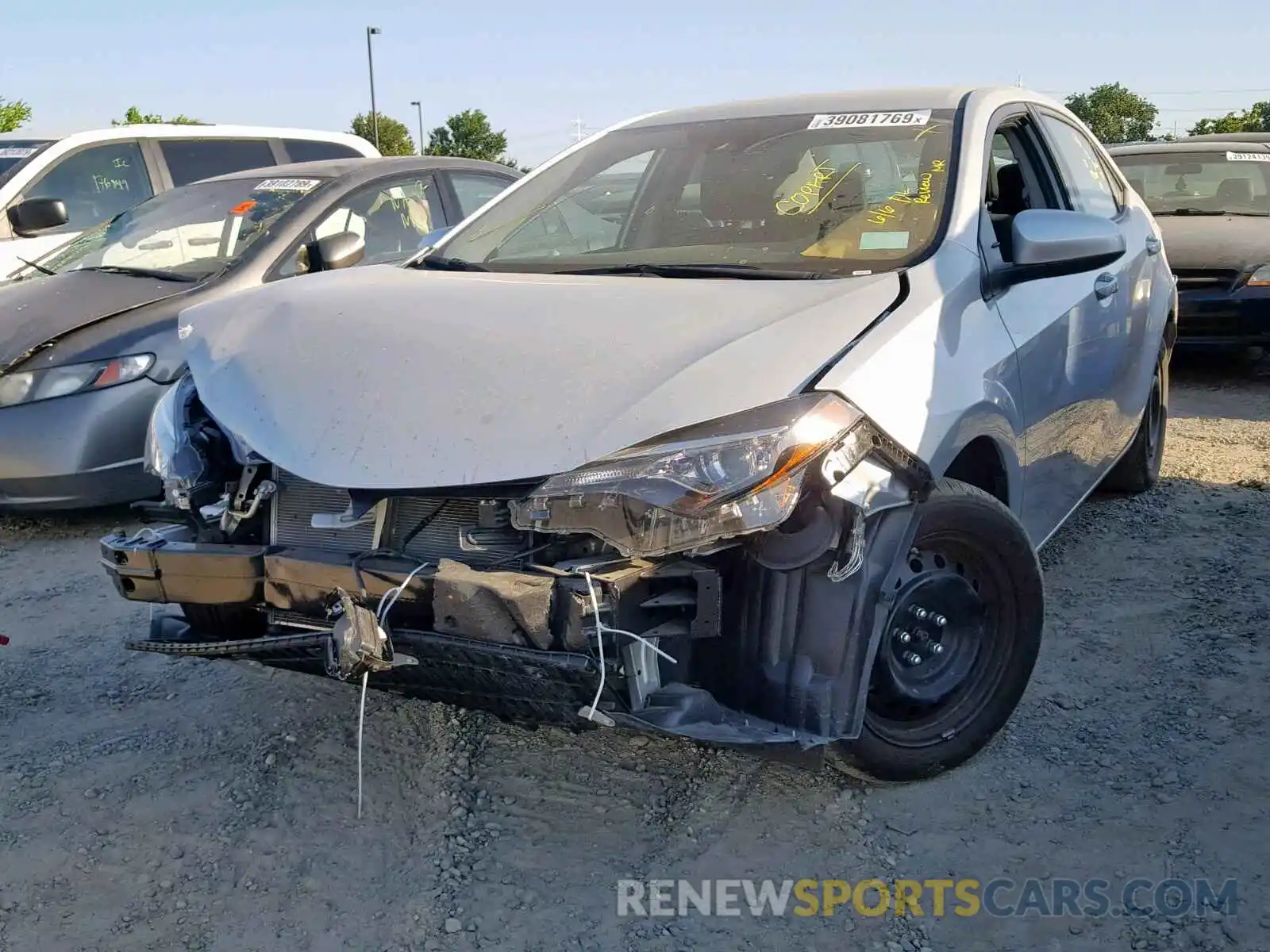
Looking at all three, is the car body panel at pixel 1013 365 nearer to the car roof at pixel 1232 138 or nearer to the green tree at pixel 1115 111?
the car roof at pixel 1232 138

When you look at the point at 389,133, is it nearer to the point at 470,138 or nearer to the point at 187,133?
the point at 470,138

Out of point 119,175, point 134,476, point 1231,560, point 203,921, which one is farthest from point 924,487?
A: point 119,175

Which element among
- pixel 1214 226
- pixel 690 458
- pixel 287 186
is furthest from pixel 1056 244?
pixel 1214 226

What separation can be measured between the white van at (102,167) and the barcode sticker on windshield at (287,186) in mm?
2201

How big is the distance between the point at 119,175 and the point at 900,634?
24.2 feet

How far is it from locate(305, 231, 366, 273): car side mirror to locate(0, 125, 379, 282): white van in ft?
12.5

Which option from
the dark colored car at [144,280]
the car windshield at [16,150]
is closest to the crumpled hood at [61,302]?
the dark colored car at [144,280]

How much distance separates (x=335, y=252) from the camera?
4527 mm

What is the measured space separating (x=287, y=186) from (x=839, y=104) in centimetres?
336

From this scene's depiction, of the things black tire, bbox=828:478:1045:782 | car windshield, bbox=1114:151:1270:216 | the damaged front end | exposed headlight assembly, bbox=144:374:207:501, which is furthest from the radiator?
car windshield, bbox=1114:151:1270:216

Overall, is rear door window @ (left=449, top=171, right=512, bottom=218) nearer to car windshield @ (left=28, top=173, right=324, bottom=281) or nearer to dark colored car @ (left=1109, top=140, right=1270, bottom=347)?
car windshield @ (left=28, top=173, right=324, bottom=281)

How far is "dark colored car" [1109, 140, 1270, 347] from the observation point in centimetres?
756

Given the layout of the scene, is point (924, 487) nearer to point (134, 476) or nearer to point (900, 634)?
point (900, 634)

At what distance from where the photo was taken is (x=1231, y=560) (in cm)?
450
